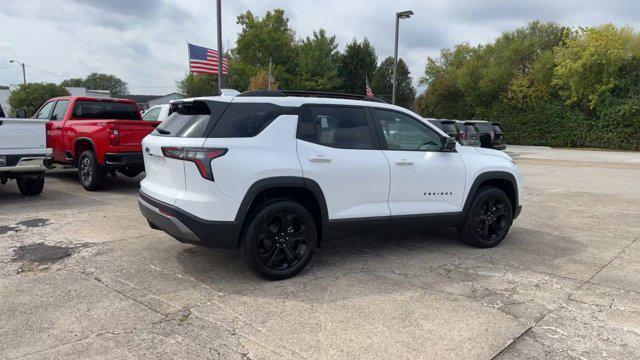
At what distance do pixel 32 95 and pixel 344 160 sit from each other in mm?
64999

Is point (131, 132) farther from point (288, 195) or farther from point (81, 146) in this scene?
point (288, 195)

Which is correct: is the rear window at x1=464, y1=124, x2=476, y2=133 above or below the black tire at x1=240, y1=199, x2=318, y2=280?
above

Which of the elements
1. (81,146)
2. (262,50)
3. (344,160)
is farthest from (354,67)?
(344,160)

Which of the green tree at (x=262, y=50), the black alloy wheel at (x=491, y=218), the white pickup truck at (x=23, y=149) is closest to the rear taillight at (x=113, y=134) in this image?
the white pickup truck at (x=23, y=149)

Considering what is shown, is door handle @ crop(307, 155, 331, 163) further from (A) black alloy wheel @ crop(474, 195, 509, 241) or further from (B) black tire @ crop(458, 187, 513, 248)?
(A) black alloy wheel @ crop(474, 195, 509, 241)

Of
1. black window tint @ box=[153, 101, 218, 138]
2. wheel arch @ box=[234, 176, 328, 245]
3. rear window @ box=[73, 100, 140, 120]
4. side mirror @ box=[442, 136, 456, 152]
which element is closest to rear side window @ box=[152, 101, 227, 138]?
black window tint @ box=[153, 101, 218, 138]

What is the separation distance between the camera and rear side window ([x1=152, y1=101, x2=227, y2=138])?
4371 millimetres

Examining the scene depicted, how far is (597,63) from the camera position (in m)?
27.4

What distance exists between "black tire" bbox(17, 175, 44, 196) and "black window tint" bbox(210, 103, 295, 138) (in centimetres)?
579

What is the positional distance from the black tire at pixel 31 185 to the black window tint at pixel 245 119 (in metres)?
5.79

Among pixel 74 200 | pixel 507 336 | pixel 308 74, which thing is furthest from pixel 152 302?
pixel 308 74

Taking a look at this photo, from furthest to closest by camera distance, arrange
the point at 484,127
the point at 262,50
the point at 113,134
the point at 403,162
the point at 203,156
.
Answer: the point at 262,50 < the point at 484,127 < the point at 113,134 < the point at 403,162 < the point at 203,156

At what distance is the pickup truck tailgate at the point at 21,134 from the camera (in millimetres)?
7609

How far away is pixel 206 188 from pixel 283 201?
2.42 ft
